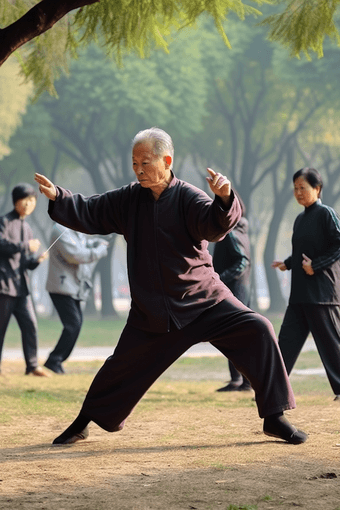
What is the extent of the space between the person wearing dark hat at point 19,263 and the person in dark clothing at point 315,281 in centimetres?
361

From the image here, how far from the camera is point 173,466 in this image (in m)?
4.91

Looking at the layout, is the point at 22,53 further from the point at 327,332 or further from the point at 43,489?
the point at 43,489

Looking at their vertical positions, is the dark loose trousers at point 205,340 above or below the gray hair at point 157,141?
below

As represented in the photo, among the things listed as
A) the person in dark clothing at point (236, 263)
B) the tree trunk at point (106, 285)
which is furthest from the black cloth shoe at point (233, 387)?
the tree trunk at point (106, 285)

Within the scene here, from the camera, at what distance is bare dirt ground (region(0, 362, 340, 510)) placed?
4117 mm

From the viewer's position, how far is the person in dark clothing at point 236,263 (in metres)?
8.88

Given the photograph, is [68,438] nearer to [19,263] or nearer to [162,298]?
[162,298]

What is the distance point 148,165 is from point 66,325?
6196mm

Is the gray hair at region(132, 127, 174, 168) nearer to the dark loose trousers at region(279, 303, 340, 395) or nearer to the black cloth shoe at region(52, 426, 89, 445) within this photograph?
the black cloth shoe at region(52, 426, 89, 445)

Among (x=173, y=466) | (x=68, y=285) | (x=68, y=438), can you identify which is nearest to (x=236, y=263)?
(x=68, y=285)

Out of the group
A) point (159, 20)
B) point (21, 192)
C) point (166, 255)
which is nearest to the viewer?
point (166, 255)

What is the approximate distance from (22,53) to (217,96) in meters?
24.0

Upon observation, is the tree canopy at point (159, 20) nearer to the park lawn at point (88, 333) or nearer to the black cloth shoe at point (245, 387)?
the black cloth shoe at point (245, 387)

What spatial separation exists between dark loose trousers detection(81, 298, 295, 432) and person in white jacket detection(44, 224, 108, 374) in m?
5.70
